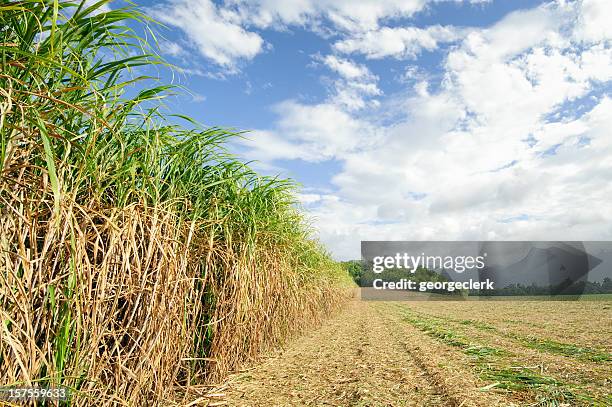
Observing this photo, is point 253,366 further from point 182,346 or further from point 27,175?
point 27,175

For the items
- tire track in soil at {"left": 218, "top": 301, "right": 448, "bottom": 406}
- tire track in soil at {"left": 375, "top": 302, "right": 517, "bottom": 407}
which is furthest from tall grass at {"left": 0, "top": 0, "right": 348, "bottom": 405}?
tire track in soil at {"left": 375, "top": 302, "right": 517, "bottom": 407}

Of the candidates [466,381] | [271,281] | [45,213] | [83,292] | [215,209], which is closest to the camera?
[45,213]

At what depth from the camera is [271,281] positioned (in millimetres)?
4285

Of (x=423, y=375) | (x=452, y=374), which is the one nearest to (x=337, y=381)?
(x=423, y=375)

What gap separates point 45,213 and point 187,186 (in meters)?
1.30

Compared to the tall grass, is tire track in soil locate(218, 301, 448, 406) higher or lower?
lower

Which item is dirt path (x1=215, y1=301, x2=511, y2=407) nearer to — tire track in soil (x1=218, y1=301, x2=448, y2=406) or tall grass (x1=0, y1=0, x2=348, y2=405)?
tire track in soil (x1=218, y1=301, x2=448, y2=406)

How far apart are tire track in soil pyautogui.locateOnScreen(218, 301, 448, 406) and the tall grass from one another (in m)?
0.39

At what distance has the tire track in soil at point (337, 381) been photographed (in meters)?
2.99

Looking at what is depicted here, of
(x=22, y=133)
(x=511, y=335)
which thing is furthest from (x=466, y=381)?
(x=511, y=335)

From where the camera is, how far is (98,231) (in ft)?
6.41

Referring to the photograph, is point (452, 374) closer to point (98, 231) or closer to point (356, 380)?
point (356, 380)

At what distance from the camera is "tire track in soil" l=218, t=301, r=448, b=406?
2.99 m

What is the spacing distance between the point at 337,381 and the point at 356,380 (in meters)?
0.18
